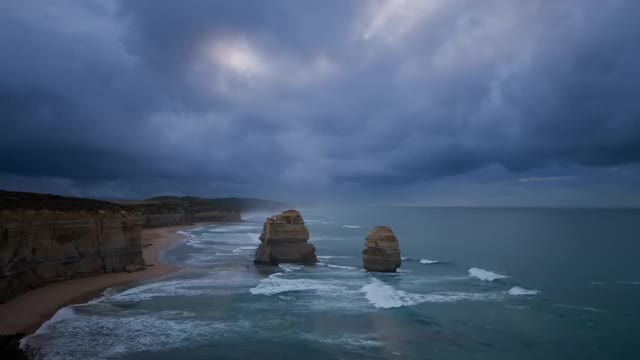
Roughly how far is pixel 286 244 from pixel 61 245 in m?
18.4

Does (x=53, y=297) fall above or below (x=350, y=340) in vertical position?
above

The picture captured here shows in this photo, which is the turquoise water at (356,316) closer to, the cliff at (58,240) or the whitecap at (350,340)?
the whitecap at (350,340)

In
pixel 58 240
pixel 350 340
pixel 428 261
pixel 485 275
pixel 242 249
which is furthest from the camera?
pixel 242 249

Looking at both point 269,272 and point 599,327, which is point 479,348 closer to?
point 599,327

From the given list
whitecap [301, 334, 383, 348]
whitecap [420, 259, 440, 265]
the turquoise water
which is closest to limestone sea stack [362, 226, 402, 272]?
the turquoise water

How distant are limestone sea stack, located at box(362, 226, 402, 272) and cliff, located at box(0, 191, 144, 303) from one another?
19.3 m

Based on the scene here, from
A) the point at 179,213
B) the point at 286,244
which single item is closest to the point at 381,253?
the point at 286,244

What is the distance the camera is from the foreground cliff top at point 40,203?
92.7 feet

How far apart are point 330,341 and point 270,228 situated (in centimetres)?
2227

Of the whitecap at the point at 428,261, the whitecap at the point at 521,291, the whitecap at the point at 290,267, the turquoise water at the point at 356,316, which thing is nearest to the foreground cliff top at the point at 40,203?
the turquoise water at the point at 356,316

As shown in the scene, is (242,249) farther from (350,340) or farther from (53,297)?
(350,340)

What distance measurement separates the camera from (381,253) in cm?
3903

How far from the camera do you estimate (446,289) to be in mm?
33188

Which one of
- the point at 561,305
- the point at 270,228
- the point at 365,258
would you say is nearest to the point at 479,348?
the point at 561,305
